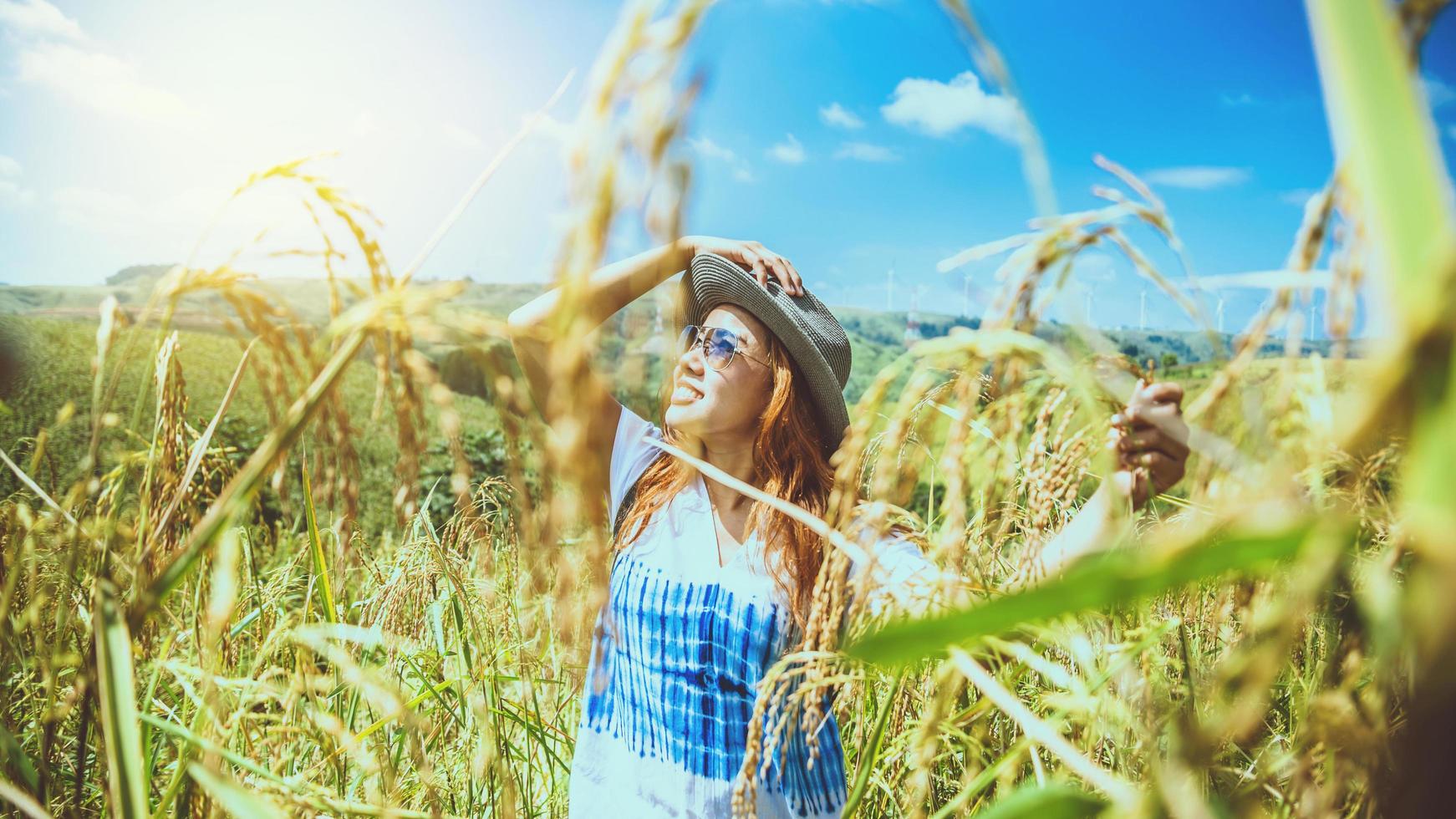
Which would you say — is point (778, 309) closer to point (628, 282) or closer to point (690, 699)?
point (628, 282)

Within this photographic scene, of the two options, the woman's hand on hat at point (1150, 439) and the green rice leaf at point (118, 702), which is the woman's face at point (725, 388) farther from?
the green rice leaf at point (118, 702)

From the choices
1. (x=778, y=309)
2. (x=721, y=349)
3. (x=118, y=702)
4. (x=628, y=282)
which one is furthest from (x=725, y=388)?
(x=118, y=702)

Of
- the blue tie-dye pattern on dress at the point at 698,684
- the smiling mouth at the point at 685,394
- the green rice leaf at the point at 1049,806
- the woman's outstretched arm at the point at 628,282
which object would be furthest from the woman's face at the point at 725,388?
the green rice leaf at the point at 1049,806

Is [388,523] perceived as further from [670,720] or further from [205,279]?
[205,279]

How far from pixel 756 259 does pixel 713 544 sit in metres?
0.90

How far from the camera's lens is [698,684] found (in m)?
1.95

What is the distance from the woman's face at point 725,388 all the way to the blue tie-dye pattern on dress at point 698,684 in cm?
50

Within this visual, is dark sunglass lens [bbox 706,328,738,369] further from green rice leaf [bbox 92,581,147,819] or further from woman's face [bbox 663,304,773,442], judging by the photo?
green rice leaf [bbox 92,581,147,819]

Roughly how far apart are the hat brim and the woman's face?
0.19ft

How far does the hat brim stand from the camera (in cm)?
223

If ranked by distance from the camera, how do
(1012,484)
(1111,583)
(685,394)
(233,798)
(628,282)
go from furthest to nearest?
(685,394) → (628,282) → (1012,484) → (233,798) → (1111,583)

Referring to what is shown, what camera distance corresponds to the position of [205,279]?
0.63 metres

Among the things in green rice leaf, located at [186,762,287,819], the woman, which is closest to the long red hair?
the woman

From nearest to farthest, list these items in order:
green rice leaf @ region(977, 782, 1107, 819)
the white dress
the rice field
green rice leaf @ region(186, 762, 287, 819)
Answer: the rice field < green rice leaf @ region(977, 782, 1107, 819) < green rice leaf @ region(186, 762, 287, 819) < the white dress
